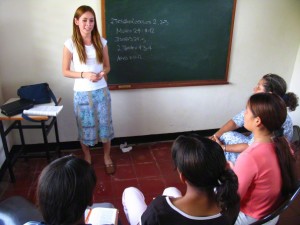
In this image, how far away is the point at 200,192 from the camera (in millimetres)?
1018

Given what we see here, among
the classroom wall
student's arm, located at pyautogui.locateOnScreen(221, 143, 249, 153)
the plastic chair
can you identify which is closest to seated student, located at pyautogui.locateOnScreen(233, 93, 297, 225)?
student's arm, located at pyautogui.locateOnScreen(221, 143, 249, 153)

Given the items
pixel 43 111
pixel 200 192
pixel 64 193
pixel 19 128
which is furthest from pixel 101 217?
pixel 19 128

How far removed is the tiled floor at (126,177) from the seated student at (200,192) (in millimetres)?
1209

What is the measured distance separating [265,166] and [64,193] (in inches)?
36.1

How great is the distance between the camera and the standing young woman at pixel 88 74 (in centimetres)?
221

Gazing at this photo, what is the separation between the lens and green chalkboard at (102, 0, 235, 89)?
2.65 meters

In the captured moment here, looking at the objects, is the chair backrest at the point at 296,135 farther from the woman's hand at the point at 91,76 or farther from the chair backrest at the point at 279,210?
the woman's hand at the point at 91,76

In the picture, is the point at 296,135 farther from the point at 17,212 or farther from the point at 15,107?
the point at 15,107

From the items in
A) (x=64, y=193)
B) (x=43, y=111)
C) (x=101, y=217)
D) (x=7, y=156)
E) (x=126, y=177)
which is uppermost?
(x=64, y=193)

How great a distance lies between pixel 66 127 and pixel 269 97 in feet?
7.33

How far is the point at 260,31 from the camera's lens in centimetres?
312

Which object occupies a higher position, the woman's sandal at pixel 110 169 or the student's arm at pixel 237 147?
the student's arm at pixel 237 147

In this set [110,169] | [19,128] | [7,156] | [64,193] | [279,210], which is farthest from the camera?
[110,169]

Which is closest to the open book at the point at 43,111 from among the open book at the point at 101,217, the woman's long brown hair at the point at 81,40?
the woman's long brown hair at the point at 81,40
